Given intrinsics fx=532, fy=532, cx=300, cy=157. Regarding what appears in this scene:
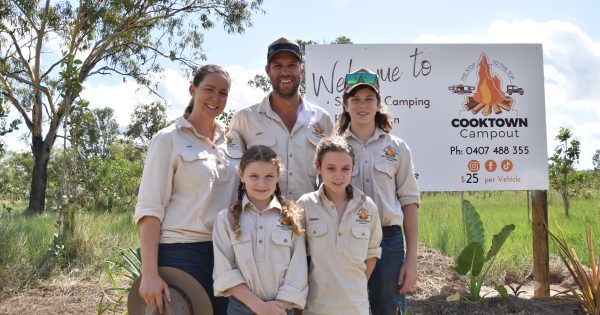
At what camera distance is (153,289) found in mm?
2518

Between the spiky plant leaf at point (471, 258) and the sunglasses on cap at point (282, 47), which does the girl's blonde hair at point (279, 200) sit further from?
the spiky plant leaf at point (471, 258)

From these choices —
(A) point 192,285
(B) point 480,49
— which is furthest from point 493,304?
(A) point 192,285

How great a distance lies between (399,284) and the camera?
2.82m

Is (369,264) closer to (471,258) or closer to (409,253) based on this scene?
(409,253)

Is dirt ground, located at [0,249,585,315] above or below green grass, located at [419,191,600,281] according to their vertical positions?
below

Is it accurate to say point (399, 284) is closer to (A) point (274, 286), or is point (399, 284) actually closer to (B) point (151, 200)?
(A) point (274, 286)

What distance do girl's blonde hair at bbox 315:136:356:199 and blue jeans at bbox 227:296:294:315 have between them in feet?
2.31

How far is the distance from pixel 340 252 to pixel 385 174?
526mm

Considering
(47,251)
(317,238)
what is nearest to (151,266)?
(317,238)

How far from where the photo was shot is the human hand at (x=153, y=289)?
8.26 ft

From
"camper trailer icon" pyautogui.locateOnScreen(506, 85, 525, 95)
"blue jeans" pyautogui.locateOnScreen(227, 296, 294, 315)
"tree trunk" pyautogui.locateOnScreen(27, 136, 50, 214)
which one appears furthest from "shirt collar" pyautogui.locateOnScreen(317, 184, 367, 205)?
"tree trunk" pyautogui.locateOnScreen(27, 136, 50, 214)

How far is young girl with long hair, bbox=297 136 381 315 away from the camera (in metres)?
2.59

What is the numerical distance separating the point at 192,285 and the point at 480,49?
4.04 metres

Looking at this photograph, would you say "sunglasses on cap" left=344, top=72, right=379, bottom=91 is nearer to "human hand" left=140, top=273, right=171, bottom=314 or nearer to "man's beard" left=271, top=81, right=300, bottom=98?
"man's beard" left=271, top=81, right=300, bottom=98
